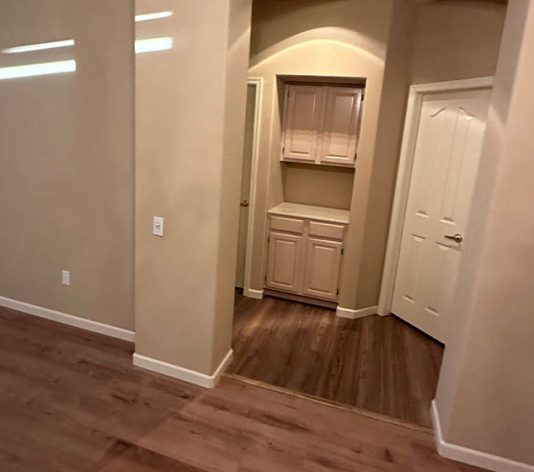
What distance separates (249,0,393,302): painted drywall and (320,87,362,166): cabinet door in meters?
0.31

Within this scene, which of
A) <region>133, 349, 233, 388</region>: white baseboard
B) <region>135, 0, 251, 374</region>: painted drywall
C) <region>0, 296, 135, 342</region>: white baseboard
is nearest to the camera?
<region>135, 0, 251, 374</region>: painted drywall

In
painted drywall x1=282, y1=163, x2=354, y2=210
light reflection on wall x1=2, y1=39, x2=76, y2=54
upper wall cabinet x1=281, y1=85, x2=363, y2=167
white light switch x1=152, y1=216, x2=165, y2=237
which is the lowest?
white light switch x1=152, y1=216, x2=165, y2=237

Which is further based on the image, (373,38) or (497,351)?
(373,38)

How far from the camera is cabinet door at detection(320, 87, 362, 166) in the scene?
3633mm

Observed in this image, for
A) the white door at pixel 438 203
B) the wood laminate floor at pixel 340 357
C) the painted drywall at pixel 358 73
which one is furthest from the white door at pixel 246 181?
the white door at pixel 438 203

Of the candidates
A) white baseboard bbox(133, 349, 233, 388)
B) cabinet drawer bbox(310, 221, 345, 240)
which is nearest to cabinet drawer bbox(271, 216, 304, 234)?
cabinet drawer bbox(310, 221, 345, 240)

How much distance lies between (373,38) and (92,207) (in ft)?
8.41

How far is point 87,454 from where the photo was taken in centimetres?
197

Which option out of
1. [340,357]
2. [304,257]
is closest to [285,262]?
[304,257]

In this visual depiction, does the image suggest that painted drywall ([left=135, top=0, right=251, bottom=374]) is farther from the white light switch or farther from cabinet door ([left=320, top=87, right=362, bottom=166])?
cabinet door ([left=320, top=87, right=362, bottom=166])

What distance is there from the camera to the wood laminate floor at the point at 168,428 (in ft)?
6.48

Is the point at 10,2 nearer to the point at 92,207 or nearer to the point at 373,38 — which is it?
the point at 92,207

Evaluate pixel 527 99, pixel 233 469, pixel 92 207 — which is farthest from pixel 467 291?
pixel 92 207

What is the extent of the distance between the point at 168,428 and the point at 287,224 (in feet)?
7.15
